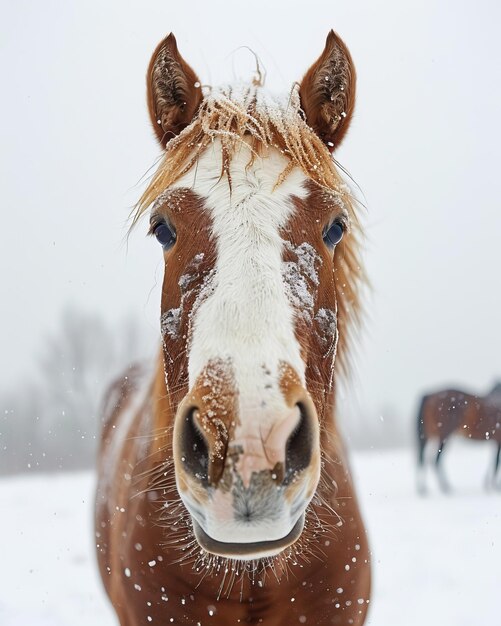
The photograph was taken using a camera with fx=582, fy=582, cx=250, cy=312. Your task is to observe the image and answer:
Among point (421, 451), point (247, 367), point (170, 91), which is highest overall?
point (170, 91)

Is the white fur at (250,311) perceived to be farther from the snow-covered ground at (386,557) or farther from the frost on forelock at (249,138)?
the snow-covered ground at (386,557)

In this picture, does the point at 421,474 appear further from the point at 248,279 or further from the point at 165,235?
the point at 248,279

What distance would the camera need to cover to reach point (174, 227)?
6.84 feet

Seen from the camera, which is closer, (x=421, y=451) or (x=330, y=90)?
(x=330, y=90)

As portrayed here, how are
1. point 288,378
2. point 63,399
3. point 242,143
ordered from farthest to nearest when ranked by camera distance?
point 63,399
point 242,143
point 288,378

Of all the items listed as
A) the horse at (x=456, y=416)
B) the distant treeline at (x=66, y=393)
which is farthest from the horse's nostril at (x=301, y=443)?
the distant treeline at (x=66, y=393)

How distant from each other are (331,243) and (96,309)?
139 feet

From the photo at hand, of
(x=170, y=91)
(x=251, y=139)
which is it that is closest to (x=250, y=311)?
(x=251, y=139)

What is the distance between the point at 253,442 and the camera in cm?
141

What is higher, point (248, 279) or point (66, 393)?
point (248, 279)

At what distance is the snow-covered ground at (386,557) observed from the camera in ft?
17.3

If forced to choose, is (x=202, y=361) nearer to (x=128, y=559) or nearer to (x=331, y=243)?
(x=331, y=243)

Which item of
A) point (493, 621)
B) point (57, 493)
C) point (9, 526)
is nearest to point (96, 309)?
point (57, 493)

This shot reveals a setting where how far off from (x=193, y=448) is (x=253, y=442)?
0.22 m
